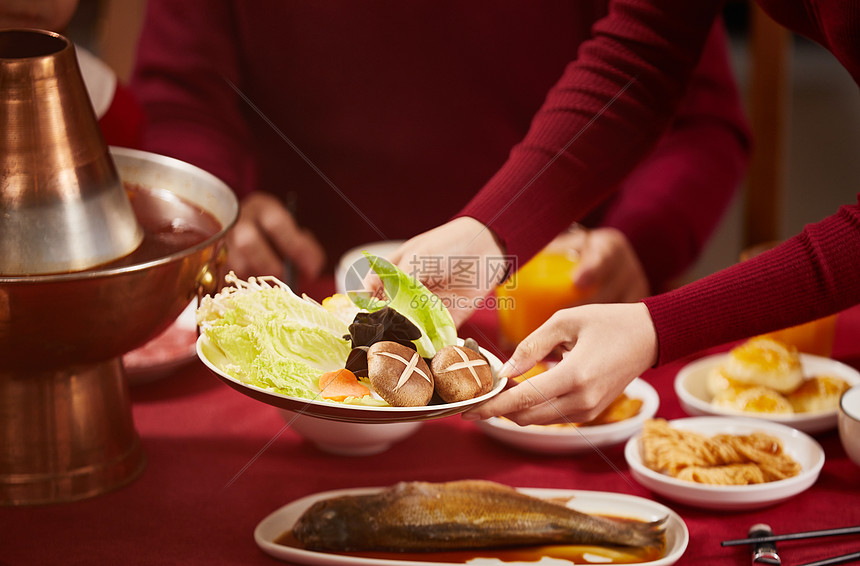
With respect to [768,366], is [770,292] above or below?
above

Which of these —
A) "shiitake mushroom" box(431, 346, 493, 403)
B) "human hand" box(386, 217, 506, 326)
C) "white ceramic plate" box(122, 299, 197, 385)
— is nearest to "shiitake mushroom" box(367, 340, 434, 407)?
"shiitake mushroom" box(431, 346, 493, 403)

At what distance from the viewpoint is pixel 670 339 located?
3.12 feet

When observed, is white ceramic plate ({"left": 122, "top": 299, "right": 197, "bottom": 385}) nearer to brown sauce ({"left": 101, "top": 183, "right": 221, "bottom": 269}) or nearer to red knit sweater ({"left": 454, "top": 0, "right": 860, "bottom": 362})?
brown sauce ({"left": 101, "top": 183, "right": 221, "bottom": 269})

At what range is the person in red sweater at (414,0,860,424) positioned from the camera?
3.06 ft

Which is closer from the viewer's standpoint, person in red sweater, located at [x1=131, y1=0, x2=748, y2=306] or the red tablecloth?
the red tablecloth

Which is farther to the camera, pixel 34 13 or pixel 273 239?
pixel 273 239

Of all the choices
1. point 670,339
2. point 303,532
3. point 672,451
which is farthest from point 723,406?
point 303,532

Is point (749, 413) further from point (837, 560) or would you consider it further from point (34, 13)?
point (34, 13)

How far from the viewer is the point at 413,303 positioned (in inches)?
36.1

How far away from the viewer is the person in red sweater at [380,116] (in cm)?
163

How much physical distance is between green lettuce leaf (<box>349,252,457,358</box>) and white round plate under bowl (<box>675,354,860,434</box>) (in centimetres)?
50

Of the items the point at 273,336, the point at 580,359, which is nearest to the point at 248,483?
the point at 273,336

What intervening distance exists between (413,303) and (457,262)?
139 mm

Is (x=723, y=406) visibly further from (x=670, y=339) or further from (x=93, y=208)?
(x=93, y=208)
